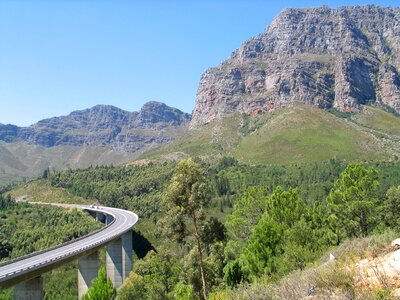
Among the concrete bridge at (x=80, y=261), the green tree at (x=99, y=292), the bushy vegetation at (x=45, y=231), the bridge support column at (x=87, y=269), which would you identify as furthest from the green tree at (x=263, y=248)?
the bushy vegetation at (x=45, y=231)

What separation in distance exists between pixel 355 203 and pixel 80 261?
42.1 metres

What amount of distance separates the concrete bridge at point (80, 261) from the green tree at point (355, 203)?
30.6 metres

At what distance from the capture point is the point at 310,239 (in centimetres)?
2825

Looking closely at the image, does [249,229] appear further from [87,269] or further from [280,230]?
[87,269]

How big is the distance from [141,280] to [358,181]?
28.4 m

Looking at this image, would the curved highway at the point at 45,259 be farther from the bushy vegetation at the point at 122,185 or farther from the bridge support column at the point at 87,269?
the bushy vegetation at the point at 122,185

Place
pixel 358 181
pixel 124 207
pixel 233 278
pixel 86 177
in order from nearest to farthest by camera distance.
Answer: pixel 233 278 → pixel 358 181 → pixel 124 207 → pixel 86 177

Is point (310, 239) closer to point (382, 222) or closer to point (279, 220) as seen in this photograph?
point (279, 220)

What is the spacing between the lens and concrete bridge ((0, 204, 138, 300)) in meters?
44.1

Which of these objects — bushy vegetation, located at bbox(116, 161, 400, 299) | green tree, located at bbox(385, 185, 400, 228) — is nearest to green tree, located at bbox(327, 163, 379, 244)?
bushy vegetation, located at bbox(116, 161, 400, 299)

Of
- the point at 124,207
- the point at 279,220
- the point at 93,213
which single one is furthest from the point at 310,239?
the point at 124,207

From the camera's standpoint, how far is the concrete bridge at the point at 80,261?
44.1m

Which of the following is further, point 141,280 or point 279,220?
point 141,280

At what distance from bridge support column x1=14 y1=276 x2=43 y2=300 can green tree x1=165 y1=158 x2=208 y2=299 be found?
2493cm
